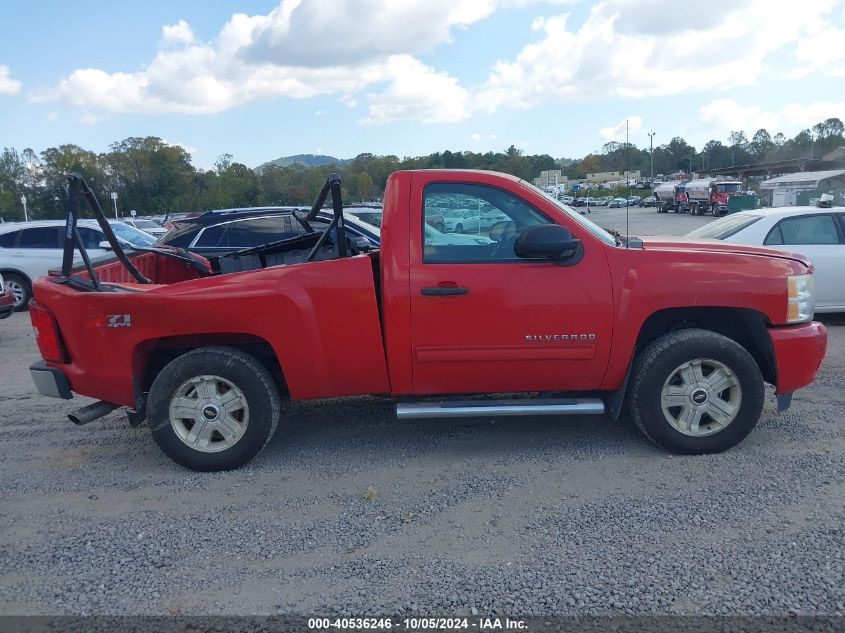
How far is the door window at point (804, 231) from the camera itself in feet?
28.4

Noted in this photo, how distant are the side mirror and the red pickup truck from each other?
1 centimetres

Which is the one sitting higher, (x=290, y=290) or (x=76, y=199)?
(x=76, y=199)

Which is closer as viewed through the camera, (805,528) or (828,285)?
(805,528)

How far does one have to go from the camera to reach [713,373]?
4676 mm

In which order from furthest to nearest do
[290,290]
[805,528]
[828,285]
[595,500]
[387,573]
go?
[828,285] → [290,290] → [595,500] → [805,528] → [387,573]

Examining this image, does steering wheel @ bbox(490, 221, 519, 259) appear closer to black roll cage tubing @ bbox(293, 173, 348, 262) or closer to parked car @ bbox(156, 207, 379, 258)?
black roll cage tubing @ bbox(293, 173, 348, 262)

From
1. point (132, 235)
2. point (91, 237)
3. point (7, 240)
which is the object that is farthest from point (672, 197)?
point (7, 240)

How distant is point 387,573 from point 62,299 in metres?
2.78

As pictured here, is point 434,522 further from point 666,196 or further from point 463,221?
point 666,196

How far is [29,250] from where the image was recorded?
12.5 meters

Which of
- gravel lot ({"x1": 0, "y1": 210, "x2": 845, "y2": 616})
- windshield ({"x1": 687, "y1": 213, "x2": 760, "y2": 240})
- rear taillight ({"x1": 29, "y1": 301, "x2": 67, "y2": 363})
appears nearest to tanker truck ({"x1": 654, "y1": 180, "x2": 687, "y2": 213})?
windshield ({"x1": 687, "y1": 213, "x2": 760, "y2": 240})

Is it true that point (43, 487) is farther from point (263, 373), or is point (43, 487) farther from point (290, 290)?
point (290, 290)

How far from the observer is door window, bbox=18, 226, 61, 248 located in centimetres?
1259

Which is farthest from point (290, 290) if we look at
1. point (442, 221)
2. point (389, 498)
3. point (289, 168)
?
point (289, 168)
